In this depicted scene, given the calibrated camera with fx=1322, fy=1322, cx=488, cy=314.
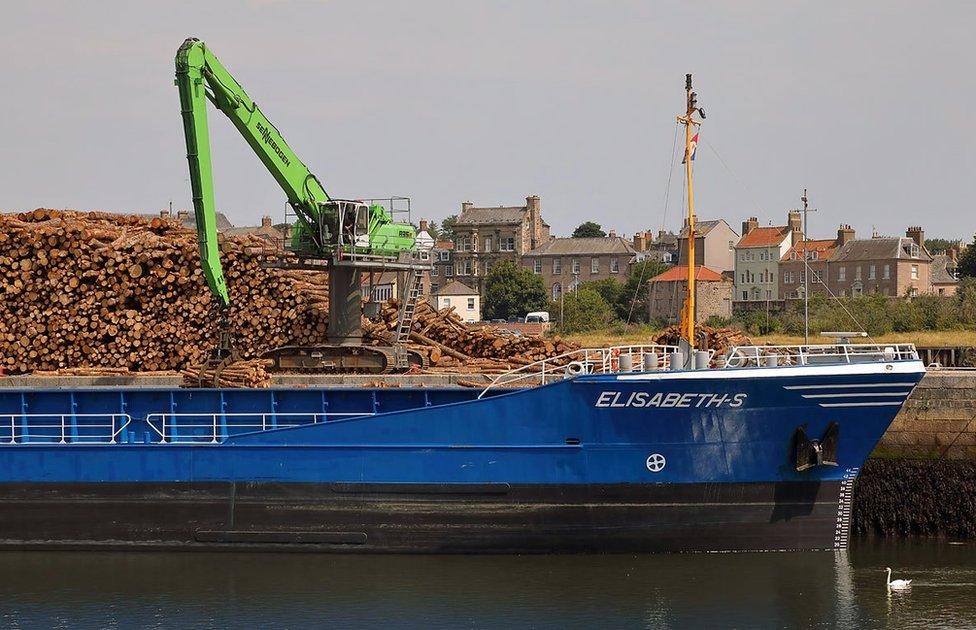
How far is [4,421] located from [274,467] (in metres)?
6.75

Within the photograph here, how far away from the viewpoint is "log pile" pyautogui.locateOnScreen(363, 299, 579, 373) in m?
32.2

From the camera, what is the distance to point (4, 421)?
27.5 m

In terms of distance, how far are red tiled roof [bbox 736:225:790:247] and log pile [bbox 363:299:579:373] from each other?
221 feet

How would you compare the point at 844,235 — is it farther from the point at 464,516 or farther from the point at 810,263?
the point at 464,516

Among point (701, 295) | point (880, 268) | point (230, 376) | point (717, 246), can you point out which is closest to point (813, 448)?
point (230, 376)

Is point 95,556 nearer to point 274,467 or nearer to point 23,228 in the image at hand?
point 274,467

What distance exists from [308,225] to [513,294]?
6635 cm

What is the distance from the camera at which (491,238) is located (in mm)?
116875

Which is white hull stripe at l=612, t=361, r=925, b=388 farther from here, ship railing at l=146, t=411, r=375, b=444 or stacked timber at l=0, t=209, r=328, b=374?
stacked timber at l=0, t=209, r=328, b=374

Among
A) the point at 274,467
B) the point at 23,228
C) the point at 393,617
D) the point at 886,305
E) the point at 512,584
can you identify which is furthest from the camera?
the point at 886,305

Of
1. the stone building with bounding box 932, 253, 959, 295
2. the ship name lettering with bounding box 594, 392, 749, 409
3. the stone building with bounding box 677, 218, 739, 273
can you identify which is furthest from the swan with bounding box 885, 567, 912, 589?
the stone building with bounding box 677, 218, 739, 273

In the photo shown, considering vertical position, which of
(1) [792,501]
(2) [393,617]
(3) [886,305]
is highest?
(3) [886,305]

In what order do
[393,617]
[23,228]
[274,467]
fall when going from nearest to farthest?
[393,617] → [274,467] → [23,228]

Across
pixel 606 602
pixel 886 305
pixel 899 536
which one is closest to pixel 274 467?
pixel 606 602
